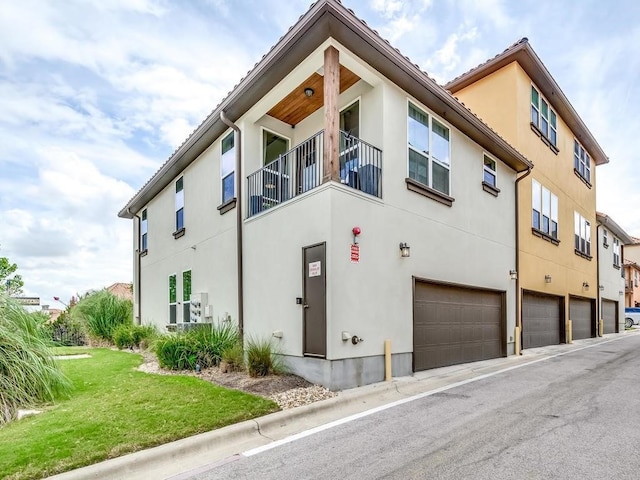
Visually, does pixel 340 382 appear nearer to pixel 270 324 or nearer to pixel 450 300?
pixel 270 324

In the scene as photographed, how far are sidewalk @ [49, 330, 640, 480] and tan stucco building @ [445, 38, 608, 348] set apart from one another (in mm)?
6981

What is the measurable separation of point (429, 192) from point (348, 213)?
2.76 meters

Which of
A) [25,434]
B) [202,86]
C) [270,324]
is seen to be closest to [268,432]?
[25,434]

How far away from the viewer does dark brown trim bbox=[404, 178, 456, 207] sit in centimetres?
839

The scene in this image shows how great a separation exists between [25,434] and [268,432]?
8.43ft

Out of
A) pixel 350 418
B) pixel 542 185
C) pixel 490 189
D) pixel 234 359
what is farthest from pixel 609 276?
pixel 350 418

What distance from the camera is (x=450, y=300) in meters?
9.39

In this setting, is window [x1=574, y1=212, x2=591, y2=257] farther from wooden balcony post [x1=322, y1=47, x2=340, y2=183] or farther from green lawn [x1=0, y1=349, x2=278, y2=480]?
green lawn [x1=0, y1=349, x2=278, y2=480]

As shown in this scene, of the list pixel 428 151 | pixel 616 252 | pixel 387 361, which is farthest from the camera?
pixel 616 252

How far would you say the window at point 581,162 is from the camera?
18.0m

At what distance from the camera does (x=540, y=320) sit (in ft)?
45.7

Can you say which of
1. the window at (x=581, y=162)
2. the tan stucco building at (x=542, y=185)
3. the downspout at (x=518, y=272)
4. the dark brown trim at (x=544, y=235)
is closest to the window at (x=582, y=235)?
the tan stucco building at (x=542, y=185)

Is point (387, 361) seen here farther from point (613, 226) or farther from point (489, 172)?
point (613, 226)

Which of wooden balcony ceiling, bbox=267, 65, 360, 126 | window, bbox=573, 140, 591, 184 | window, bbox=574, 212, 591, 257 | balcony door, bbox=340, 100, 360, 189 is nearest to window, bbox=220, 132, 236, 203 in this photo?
wooden balcony ceiling, bbox=267, 65, 360, 126
